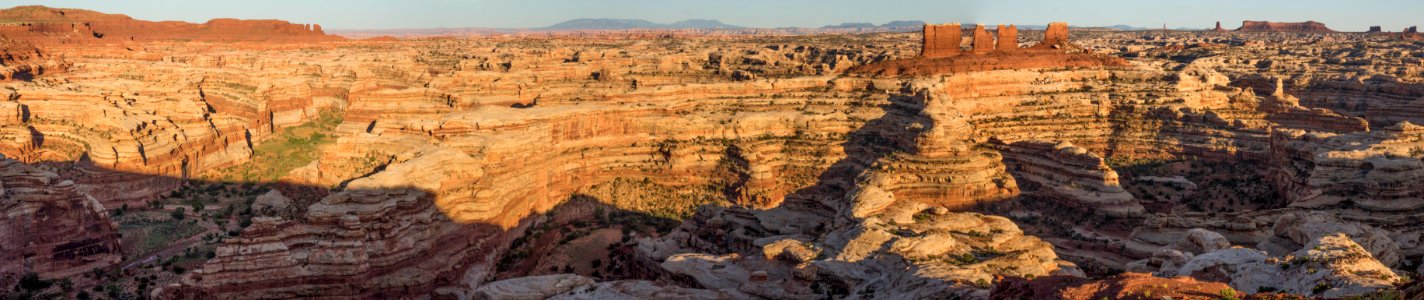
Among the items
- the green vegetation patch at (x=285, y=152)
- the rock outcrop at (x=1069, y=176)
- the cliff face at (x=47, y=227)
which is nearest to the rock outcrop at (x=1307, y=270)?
the rock outcrop at (x=1069, y=176)

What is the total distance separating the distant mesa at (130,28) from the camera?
366ft

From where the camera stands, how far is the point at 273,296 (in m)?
26.1

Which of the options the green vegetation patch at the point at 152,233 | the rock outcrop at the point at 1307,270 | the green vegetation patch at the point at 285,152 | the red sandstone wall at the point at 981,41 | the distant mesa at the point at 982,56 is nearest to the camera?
the rock outcrop at the point at 1307,270

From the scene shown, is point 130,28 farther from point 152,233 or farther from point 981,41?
point 981,41

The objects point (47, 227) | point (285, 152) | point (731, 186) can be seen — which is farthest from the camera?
point (285, 152)

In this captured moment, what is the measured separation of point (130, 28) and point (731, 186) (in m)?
131

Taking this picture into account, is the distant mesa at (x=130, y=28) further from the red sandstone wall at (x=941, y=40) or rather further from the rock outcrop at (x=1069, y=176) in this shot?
the rock outcrop at (x=1069, y=176)

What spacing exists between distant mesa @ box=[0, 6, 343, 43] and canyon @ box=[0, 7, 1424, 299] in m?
58.6

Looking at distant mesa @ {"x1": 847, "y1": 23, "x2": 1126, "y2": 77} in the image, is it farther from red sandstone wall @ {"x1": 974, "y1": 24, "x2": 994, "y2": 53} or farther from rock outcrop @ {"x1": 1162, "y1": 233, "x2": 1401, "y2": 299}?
rock outcrop @ {"x1": 1162, "y1": 233, "x2": 1401, "y2": 299}

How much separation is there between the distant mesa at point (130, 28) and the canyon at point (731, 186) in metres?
58.6

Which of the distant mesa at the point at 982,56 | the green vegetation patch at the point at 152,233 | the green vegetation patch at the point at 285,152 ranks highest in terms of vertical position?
the distant mesa at the point at 982,56

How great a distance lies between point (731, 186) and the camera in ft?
140

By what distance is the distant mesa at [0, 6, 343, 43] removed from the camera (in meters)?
112

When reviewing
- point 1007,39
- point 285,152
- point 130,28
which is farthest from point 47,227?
point 130,28
